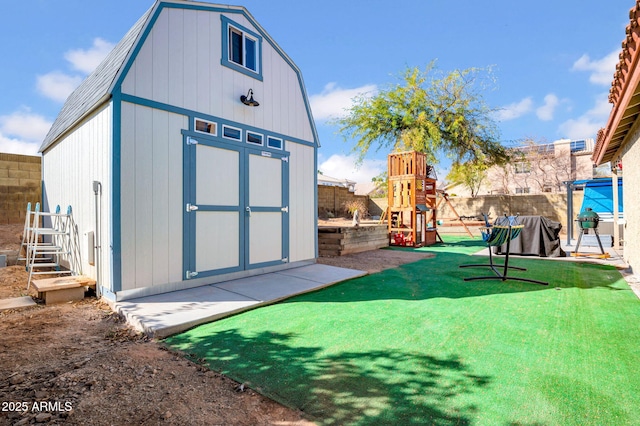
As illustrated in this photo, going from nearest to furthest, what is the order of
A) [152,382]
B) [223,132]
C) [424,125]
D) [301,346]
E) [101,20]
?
[152,382], [301,346], [223,132], [101,20], [424,125]

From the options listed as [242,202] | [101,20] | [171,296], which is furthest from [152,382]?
[101,20]

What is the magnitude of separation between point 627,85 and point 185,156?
526cm

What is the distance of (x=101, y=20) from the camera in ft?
19.8

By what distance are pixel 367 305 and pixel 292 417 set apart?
2.12m

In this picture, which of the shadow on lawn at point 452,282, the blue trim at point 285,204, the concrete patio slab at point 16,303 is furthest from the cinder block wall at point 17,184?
the shadow on lawn at point 452,282

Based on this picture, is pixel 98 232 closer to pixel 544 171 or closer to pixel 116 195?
pixel 116 195

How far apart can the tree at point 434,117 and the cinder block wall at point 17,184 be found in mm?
12184

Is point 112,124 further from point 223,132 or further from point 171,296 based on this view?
point 171,296

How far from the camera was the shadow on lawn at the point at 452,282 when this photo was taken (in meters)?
4.19

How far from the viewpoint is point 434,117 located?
14.5 meters

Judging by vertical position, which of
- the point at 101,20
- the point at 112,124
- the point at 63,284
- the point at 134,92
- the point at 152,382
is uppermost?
the point at 101,20

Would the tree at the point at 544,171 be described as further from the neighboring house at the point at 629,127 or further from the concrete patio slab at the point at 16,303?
the concrete patio slab at the point at 16,303

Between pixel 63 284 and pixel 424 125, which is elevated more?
pixel 424 125

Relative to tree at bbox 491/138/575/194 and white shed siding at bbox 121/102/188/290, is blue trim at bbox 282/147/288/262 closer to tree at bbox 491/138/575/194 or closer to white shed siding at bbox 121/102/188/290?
white shed siding at bbox 121/102/188/290
